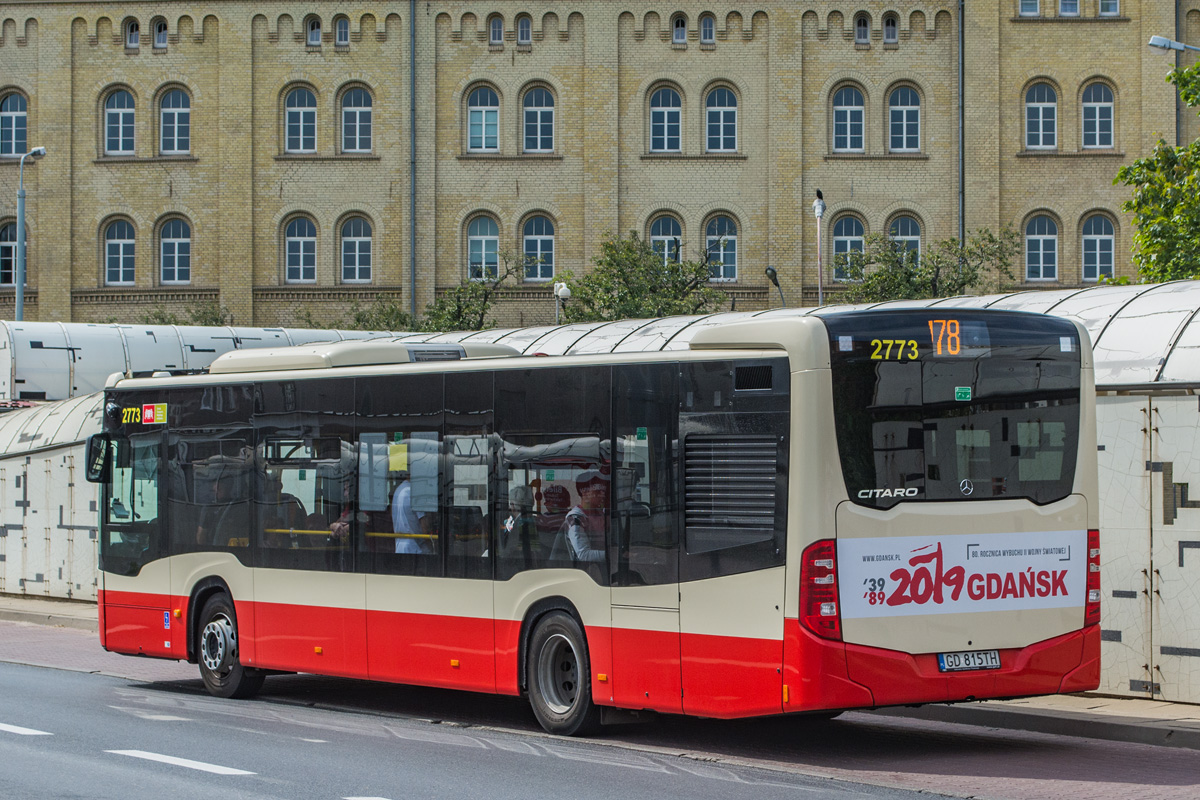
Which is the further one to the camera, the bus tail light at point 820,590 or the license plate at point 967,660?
the license plate at point 967,660

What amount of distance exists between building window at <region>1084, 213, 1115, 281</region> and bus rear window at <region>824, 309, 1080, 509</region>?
38.0 m

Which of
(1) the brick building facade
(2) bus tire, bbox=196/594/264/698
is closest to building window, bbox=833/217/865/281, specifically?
(1) the brick building facade

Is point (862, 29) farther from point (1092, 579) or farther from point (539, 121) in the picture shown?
point (1092, 579)

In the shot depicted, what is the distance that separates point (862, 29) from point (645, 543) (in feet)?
129

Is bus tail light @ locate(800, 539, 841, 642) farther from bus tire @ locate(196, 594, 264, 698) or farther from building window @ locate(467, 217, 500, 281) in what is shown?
building window @ locate(467, 217, 500, 281)

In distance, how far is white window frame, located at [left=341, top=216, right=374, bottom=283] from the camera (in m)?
48.0

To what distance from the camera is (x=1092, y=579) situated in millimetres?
10242

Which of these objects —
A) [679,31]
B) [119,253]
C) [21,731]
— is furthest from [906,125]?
[21,731]

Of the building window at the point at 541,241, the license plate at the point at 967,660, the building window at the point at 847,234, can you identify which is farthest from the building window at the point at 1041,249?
the license plate at the point at 967,660

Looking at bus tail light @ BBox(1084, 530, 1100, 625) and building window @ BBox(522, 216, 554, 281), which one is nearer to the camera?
bus tail light @ BBox(1084, 530, 1100, 625)

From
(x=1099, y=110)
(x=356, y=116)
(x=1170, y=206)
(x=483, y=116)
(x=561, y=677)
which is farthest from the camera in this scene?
(x=356, y=116)

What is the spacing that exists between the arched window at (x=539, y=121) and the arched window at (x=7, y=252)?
1626cm

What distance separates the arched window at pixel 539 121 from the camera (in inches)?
1864

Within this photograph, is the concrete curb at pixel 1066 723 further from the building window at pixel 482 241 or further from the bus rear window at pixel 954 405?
the building window at pixel 482 241
